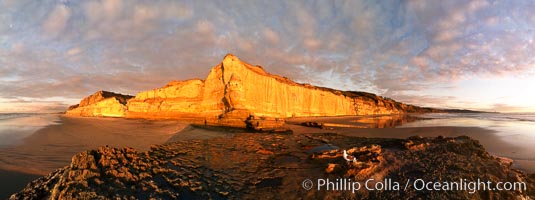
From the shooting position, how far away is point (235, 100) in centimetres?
2648

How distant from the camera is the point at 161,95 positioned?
41062 mm

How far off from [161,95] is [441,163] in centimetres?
4368

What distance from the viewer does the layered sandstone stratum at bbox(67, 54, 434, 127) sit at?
2680cm

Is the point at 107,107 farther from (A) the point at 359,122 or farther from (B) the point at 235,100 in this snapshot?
(A) the point at 359,122

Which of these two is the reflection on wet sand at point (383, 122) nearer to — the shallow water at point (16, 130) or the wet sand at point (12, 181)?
the wet sand at point (12, 181)

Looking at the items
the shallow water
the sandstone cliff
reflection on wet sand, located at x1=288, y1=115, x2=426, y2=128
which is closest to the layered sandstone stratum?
the sandstone cliff

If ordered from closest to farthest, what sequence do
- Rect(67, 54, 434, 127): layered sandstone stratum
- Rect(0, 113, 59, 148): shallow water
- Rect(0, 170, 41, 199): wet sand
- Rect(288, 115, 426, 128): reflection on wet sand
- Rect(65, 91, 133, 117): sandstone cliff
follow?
Rect(0, 170, 41, 199): wet sand, Rect(0, 113, 59, 148): shallow water, Rect(288, 115, 426, 128): reflection on wet sand, Rect(67, 54, 434, 127): layered sandstone stratum, Rect(65, 91, 133, 117): sandstone cliff

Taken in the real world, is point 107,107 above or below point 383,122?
above

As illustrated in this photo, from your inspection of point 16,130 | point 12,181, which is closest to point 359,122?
point 12,181

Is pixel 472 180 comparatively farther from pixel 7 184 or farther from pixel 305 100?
pixel 305 100

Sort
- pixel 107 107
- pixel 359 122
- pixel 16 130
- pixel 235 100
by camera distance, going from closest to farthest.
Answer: pixel 16 130, pixel 359 122, pixel 235 100, pixel 107 107

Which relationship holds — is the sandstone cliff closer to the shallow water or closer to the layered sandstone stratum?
the layered sandstone stratum

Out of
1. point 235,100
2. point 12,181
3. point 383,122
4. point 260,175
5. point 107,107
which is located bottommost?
point 260,175

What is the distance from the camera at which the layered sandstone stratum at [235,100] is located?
26797 mm
